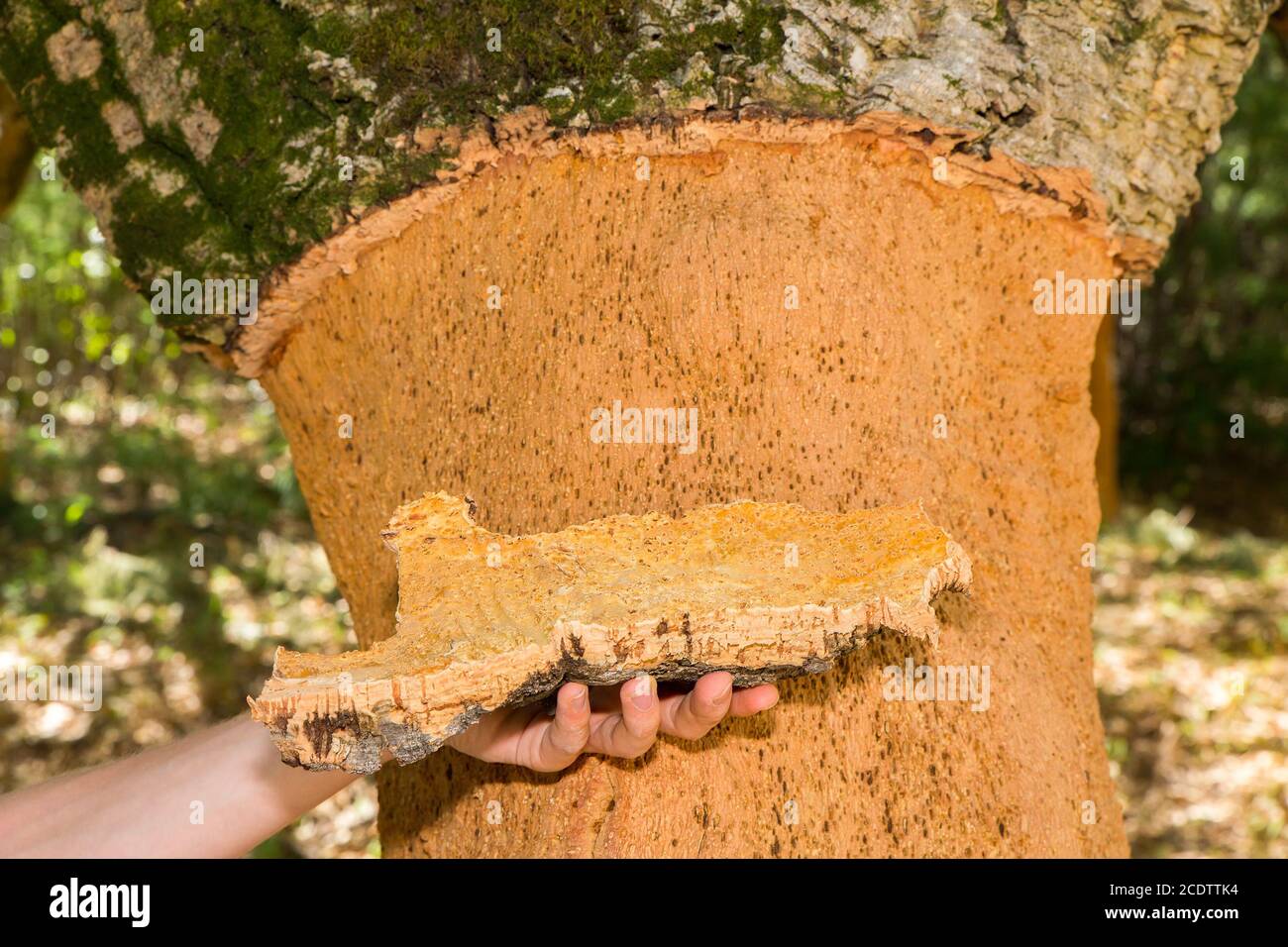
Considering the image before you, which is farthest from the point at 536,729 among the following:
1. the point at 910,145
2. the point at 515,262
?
the point at 910,145

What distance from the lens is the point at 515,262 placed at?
→ 4.86ft

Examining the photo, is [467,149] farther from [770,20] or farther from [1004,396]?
[1004,396]

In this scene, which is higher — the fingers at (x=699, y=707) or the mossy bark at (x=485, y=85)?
the mossy bark at (x=485, y=85)

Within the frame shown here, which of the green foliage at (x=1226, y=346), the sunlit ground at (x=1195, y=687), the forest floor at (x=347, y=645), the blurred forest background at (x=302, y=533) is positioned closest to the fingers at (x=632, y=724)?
the blurred forest background at (x=302, y=533)

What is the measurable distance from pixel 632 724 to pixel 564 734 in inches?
3.2

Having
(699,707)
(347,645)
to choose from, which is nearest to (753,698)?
(699,707)

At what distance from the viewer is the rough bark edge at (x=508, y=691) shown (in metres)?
1.11

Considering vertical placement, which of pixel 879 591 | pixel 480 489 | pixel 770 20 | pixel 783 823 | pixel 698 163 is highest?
pixel 770 20

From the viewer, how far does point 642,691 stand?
120 centimetres

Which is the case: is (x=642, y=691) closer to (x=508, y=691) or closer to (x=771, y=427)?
(x=508, y=691)

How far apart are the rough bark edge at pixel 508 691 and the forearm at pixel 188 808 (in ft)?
1.56

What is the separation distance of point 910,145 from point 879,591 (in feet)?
2.09

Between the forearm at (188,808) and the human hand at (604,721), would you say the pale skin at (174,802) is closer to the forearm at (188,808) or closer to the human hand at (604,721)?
the forearm at (188,808)

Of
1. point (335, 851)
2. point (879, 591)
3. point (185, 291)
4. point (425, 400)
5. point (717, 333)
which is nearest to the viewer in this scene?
point (879, 591)
